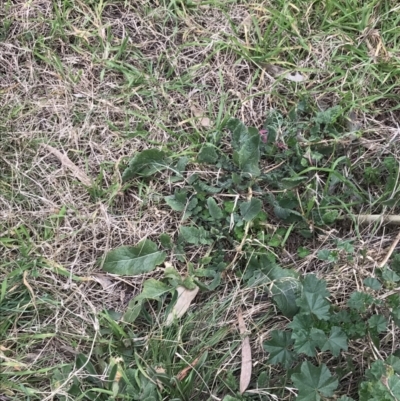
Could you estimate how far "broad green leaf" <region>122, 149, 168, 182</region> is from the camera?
6.44 ft

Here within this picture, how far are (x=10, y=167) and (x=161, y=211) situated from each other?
1.93 ft

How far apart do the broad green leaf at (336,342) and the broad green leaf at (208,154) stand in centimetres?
74

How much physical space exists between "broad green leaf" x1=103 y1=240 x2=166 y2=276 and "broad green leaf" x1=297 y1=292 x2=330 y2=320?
0.50 m

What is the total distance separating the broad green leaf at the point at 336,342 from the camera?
1551mm

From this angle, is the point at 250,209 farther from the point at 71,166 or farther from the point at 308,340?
the point at 71,166

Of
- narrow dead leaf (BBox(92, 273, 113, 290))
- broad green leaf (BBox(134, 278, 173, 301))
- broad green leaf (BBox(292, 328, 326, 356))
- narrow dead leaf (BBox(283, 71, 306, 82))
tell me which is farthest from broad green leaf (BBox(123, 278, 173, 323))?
narrow dead leaf (BBox(283, 71, 306, 82))

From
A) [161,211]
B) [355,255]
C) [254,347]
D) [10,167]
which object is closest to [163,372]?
[254,347]

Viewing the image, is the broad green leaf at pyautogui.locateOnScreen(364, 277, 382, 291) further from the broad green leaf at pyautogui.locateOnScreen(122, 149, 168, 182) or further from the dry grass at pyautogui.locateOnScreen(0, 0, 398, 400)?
the broad green leaf at pyautogui.locateOnScreen(122, 149, 168, 182)

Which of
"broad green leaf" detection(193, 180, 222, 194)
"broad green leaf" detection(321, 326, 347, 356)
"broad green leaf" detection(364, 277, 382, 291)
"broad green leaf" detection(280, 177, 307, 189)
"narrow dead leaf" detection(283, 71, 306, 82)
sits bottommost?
"broad green leaf" detection(321, 326, 347, 356)

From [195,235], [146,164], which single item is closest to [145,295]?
[195,235]

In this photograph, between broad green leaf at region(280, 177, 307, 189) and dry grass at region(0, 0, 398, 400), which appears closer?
dry grass at region(0, 0, 398, 400)

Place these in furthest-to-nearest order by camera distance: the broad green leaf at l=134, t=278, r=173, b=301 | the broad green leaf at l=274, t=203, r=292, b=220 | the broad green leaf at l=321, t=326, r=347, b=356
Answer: the broad green leaf at l=274, t=203, r=292, b=220
the broad green leaf at l=134, t=278, r=173, b=301
the broad green leaf at l=321, t=326, r=347, b=356

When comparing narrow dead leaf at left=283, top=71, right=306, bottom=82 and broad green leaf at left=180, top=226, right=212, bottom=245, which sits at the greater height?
narrow dead leaf at left=283, top=71, right=306, bottom=82

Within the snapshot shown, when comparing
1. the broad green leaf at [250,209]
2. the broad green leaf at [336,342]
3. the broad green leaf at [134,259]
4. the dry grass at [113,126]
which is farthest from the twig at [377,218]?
the broad green leaf at [134,259]
